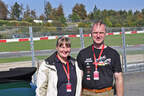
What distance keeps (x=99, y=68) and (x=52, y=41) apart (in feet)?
17.5

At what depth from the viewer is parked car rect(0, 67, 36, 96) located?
9.11 ft

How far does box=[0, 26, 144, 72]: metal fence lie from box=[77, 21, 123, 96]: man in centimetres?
400

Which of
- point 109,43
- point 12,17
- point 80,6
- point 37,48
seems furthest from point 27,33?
point 80,6

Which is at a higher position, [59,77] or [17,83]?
[59,77]

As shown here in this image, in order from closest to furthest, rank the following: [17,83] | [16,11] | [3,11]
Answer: [17,83] → [3,11] → [16,11]

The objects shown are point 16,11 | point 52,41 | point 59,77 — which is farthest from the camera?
point 16,11

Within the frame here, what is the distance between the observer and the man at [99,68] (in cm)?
268

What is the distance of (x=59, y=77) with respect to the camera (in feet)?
8.27

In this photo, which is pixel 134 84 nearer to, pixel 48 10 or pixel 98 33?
pixel 98 33

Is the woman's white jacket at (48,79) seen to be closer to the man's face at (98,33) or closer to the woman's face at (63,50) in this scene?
the woman's face at (63,50)

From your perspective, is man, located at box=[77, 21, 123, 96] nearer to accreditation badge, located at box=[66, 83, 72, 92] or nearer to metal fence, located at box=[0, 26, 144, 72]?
accreditation badge, located at box=[66, 83, 72, 92]

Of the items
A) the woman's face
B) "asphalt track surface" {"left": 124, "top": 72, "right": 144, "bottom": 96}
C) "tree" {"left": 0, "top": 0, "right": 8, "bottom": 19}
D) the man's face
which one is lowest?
"asphalt track surface" {"left": 124, "top": 72, "right": 144, "bottom": 96}

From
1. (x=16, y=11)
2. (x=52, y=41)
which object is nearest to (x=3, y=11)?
(x=16, y=11)

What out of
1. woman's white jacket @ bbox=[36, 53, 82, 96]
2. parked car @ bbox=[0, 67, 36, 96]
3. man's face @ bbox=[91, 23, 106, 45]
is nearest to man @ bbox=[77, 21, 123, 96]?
man's face @ bbox=[91, 23, 106, 45]
